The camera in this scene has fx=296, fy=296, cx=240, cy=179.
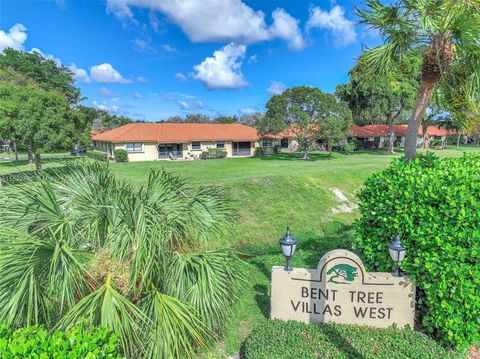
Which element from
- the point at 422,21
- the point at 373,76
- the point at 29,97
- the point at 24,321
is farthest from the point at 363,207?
the point at 29,97

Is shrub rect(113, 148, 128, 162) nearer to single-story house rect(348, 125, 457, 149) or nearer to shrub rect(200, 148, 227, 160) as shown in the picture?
shrub rect(200, 148, 227, 160)

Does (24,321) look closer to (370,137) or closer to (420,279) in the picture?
(420,279)

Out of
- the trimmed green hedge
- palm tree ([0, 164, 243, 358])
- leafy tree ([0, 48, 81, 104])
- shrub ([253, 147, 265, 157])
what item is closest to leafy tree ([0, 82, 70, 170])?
palm tree ([0, 164, 243, 358])

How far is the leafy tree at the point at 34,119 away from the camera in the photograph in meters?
15.7

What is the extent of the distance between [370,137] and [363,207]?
43842 millimetres

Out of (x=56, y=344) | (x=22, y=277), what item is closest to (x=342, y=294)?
(x=56, y=344)

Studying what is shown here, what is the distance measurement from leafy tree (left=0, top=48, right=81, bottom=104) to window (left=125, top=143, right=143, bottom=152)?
779 inches

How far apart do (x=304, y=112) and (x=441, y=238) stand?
26.1 meters

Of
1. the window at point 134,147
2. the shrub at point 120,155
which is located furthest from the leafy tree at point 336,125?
the shrub at point 120,155

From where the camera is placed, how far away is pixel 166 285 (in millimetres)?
3910

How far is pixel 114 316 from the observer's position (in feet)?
10.9

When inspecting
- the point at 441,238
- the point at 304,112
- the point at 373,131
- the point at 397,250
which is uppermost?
the point at 304,112

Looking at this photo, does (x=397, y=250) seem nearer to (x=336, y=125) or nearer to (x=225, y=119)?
(x=336, y=125)

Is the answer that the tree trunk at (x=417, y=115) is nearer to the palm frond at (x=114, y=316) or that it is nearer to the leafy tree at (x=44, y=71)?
the palm frond at (x=114, y=316)
